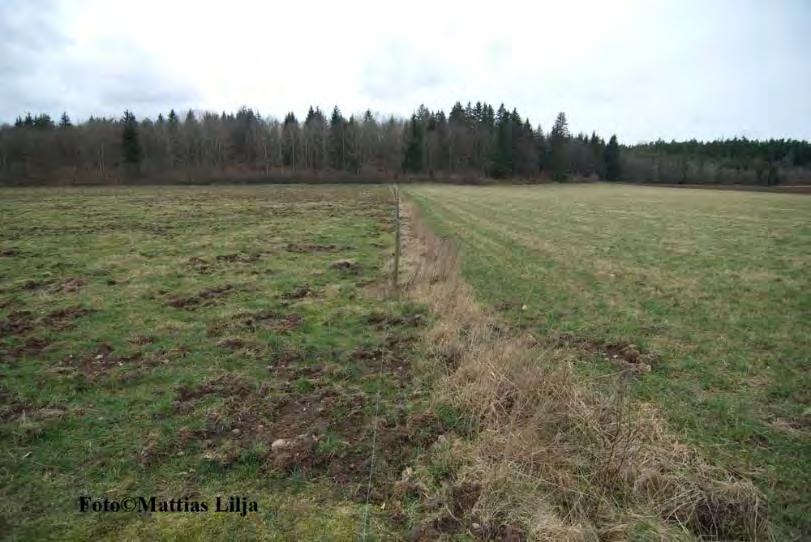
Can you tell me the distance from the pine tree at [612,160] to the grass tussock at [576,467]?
404 feet

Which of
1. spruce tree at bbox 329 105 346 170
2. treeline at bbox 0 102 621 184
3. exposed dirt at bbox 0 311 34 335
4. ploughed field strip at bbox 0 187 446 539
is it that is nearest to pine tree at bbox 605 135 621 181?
treeline at bbox 0 102 621 184

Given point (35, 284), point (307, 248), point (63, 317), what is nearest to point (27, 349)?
point (63, 317)

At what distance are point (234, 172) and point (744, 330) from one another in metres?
86.3

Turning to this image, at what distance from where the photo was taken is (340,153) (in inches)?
3688

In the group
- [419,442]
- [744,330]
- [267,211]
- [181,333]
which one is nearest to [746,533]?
[419,442]

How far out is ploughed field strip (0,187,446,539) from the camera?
4.68 m

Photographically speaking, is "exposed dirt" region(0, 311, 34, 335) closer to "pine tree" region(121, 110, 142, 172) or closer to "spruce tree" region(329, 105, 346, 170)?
"pine tree" region(121, 110, 142, 172)

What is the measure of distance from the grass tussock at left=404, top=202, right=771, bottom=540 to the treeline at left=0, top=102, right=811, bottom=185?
265 feet

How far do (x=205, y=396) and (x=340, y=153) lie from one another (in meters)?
91.6

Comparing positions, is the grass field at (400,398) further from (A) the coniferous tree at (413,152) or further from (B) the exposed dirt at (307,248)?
(A) the coniferous tree at (413,152)

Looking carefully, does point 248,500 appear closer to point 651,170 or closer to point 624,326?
point 624,326

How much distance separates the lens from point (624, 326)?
10.4 m

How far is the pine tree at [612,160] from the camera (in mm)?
114812

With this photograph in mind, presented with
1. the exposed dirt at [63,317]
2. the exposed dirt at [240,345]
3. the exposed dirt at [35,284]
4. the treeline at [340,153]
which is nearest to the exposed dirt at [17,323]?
the exposed dirt at [63,317]
